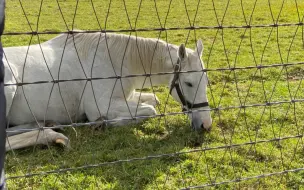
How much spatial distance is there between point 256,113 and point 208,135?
1.05 meters

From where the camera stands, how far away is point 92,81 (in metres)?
5.30

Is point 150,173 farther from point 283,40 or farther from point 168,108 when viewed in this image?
point 283,40

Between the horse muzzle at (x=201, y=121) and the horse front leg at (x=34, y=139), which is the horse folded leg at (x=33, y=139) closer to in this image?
the horse front leg at (x=34, y=139)

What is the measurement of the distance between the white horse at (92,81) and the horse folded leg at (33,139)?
33 centimetres

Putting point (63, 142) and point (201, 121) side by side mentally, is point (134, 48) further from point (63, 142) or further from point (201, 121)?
point (63, 142)

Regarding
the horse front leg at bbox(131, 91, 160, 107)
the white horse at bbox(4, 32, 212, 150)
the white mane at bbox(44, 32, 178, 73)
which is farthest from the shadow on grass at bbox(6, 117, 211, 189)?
the white mane at bbox(44, 32, 178, 73)

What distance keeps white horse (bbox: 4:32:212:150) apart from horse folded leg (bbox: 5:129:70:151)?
33 cm

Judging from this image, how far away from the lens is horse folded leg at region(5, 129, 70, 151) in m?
4.44

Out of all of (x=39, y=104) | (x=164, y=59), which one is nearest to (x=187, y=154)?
(x=164, y=59)

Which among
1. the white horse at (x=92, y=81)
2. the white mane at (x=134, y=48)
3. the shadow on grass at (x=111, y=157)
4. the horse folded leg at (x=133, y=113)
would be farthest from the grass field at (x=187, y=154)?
the white mane at (x=134, y=48)

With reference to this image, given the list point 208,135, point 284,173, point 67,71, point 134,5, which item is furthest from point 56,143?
point 134,5

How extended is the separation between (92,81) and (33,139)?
1156 millimetres

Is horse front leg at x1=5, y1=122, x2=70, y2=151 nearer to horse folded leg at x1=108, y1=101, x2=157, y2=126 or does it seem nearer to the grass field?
the grass field

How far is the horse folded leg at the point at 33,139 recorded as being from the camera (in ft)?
14.6
